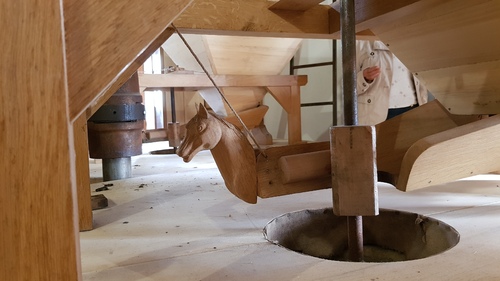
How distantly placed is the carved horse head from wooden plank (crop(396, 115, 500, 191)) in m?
0.58

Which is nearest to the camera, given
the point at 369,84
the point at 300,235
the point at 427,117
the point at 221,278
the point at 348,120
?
the point at 221,278

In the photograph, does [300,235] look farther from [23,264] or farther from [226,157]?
[23,264]

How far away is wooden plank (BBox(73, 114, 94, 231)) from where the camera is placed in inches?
57.4

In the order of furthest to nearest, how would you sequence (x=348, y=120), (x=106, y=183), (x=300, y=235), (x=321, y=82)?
1. (x=321, y=82)
2. (x=106, y=183)
3. (x=300, y=235)
4. (x=348, y=120)

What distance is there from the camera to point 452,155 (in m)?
1.25

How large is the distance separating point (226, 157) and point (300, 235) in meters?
0.50

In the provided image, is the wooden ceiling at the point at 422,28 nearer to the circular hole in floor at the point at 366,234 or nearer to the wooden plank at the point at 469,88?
the wooden plank at the point at 469,88

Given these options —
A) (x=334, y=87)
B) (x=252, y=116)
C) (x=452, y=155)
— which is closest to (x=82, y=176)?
(x=452, y=155)

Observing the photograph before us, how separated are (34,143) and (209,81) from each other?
2923 millimetres

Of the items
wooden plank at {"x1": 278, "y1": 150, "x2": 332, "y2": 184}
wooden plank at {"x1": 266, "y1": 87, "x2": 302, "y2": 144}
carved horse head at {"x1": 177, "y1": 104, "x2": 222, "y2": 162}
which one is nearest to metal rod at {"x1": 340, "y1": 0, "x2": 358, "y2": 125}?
wooden plank at {"x1": 278, "y1": 150, "x2": 332, "y2": 184}

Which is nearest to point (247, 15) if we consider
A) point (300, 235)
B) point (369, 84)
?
point (300, 235)

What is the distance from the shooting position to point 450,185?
6.78ft

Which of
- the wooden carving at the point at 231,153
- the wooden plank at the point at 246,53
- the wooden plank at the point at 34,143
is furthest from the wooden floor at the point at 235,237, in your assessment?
the wooden plank at the point at 246,53

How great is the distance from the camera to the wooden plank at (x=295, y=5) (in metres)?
1.46
